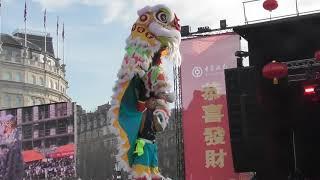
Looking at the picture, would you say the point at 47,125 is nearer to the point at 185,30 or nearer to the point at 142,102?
the point at 185,30

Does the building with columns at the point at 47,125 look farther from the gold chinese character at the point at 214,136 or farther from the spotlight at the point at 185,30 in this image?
the gold chinese character at the point at 214,136

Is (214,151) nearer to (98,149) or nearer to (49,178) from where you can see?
(49,178)

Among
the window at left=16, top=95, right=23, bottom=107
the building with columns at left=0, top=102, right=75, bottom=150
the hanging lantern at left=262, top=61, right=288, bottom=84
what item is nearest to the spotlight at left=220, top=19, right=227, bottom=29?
the hanging lantern at left=262, top=61, right=288, bottom=84

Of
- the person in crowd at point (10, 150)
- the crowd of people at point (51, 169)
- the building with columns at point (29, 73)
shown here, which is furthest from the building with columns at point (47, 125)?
the building with columns at point (29, 73)

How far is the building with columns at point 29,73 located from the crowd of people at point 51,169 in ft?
47.5

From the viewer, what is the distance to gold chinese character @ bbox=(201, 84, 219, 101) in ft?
45.6

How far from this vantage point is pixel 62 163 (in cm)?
2072

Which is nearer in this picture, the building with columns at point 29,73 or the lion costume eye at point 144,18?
the lion costume eye at point 144,18

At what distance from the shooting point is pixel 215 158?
535 inches

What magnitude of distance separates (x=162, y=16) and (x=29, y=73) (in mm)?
32891

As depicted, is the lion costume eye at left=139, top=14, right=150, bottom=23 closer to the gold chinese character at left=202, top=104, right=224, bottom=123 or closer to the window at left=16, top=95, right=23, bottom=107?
Result: the gold chinese character at left=202, top=104, right=224, bottom=123

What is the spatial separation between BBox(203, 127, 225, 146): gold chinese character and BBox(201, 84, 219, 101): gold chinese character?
2.42 ft

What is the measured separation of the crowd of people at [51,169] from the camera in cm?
2057

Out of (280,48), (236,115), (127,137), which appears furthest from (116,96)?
(236,115)
